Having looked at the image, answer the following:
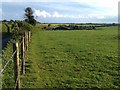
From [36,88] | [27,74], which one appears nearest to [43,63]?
[27,74]

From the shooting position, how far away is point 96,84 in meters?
9.58

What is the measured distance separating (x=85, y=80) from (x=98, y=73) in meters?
1.45

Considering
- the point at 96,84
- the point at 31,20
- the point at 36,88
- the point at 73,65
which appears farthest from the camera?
the point at 31,20

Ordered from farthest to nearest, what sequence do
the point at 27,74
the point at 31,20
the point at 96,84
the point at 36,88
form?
the point at 31,20
the point at 27,74
the point at 96,84
the point at 36,88

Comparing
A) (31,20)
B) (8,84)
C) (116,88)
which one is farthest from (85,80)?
(31,20)

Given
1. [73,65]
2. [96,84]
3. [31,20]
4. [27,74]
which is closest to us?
[96,84]

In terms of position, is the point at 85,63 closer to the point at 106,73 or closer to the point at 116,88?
the point at 106,73

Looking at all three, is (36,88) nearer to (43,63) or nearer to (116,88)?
(116,88)

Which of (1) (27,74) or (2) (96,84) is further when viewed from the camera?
(1) (27,74)

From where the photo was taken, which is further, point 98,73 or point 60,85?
point 98,73

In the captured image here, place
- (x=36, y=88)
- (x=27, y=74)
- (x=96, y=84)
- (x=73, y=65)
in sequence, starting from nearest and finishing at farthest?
(x=36, y=88), (x=96, y=84), (x=27, y=74), (x=73, y=65)

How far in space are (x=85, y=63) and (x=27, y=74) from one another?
3.95 m

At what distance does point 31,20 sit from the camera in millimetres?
81688

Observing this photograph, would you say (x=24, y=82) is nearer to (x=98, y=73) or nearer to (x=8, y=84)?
(x=8, y=84)
